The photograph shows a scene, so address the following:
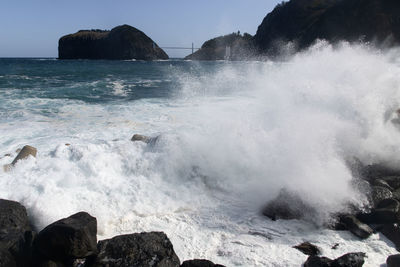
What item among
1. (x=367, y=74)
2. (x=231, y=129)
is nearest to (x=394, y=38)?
(x=367, y=74)

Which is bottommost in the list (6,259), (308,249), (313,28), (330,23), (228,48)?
(308,249)

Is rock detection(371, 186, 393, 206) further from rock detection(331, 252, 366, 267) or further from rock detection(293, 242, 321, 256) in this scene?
rock detection(331, 252, 366, 267)

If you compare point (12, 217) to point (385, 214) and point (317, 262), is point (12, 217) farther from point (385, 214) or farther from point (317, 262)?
point (385, 214)

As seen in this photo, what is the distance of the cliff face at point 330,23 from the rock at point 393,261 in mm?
49742

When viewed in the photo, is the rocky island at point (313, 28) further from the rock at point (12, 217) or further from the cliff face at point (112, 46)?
the rock at point (12, 217)

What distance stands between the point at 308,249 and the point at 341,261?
0.58m

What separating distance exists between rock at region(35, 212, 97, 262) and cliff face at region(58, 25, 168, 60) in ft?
308

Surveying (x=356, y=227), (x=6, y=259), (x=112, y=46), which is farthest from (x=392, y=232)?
(x=112, y=46)

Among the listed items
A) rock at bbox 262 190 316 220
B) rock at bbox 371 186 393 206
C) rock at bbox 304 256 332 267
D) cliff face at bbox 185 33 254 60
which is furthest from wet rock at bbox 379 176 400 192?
cliff face at bbox 185 33 254 60

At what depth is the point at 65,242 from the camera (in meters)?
3.22

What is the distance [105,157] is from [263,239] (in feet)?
10.3

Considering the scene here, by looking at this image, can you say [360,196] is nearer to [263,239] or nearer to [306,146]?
[306,146]

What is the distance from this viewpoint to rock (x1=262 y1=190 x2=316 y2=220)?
14.7 ft

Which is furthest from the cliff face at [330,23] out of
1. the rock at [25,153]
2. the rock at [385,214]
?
the rock at [25,153]
